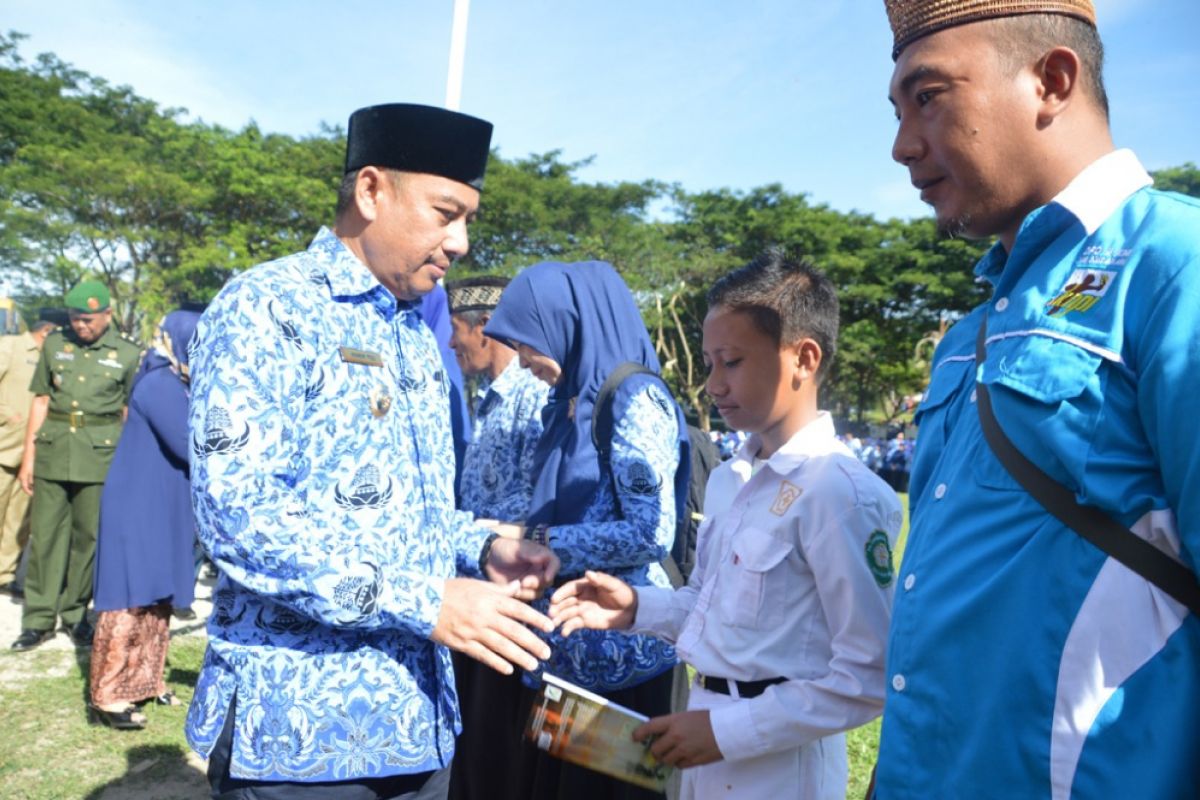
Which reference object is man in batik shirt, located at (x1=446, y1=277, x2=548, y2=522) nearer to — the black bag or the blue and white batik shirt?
the black bag

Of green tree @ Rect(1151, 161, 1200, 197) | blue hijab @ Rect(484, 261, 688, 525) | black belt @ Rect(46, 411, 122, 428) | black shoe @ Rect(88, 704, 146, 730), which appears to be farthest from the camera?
green tree @ Rect(1151, 161, 1200, 197)

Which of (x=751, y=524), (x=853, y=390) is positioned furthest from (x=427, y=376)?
(x=853, y=390)

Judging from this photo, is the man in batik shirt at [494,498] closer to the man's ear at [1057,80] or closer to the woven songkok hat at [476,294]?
the woven songkok hat at [476,294]

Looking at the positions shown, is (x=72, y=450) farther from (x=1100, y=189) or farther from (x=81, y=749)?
(x=1100, y=189)

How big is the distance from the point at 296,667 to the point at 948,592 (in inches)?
47.1

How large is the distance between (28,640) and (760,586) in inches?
216

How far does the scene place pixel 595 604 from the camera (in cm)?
217

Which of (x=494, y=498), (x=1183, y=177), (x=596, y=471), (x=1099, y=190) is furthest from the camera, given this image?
(x=1183, y=177)

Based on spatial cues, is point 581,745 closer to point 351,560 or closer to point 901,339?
point 351,560

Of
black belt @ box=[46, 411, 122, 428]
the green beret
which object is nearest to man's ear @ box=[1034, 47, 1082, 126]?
the green beret

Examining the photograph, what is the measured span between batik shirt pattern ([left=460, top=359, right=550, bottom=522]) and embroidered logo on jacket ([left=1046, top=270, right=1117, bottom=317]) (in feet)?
6.82

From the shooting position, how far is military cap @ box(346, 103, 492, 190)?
1979mm

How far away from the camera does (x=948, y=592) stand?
48.1 inches

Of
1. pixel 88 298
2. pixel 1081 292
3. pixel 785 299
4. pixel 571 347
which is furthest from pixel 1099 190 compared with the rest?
pixel 88 298
